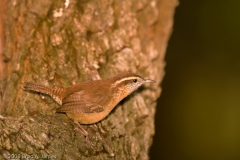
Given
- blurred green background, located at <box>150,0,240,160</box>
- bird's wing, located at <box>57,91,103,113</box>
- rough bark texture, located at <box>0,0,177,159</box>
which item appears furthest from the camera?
blurred green background, located at <box>150,0,240,160</box>

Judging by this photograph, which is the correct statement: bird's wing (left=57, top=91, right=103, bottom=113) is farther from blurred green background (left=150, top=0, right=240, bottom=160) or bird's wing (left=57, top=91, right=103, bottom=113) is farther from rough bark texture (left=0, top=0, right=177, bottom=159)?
blurred green background (left=150, top=0, right=240, bottom=160)

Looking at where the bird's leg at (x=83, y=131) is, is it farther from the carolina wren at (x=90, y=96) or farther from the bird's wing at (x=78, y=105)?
the bird's wing at (x=78, y=105)

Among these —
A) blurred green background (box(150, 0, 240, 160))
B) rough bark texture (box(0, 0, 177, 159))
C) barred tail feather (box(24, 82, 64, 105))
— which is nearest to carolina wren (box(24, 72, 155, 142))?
barred tail feather (box(24, 82, 64, 105))

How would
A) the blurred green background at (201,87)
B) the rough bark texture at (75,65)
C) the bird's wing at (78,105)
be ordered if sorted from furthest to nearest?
the blurred green background at (201,87) → the bird's wing at (78,105) → the rough bark texture at (75,65)

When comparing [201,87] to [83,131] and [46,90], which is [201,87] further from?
[46,90]

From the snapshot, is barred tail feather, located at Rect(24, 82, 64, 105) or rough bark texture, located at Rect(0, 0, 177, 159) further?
barred tail feather, located at Rect(24, 82, 64, 105)

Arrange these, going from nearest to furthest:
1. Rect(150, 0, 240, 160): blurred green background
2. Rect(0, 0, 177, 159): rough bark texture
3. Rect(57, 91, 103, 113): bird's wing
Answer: Rect(0, 0, 177, 159): rough bark texture
Rect(57, 91, 103, 113): bird's wing
Rect(150, 0, 240, 160): blurred green background

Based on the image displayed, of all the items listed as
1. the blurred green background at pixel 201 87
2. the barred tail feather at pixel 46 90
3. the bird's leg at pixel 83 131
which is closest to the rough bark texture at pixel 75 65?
the bird's leg at pixel 83 131

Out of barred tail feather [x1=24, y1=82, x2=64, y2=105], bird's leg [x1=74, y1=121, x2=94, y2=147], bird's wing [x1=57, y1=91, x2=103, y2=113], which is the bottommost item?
bird's leg [x1=74, y1=121, x2=94, y2=147]

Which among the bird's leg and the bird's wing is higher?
the bird's wing
